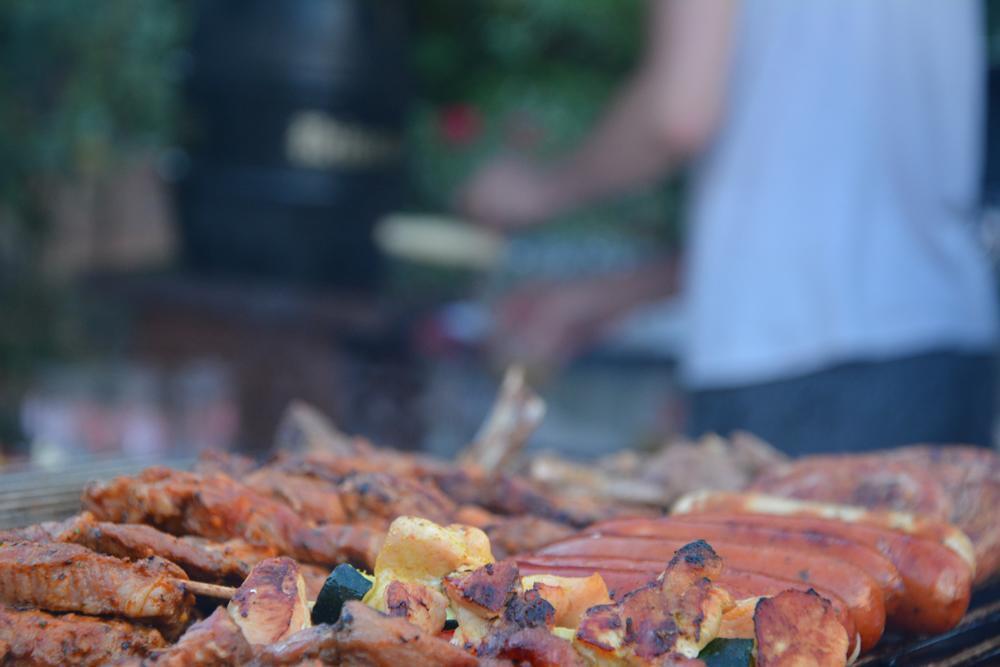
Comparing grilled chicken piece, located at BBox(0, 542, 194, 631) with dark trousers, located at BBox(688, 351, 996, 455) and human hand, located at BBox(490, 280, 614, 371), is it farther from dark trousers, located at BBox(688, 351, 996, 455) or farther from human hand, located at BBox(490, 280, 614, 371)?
human hand, located at BBox(490, 280, 614, 371)

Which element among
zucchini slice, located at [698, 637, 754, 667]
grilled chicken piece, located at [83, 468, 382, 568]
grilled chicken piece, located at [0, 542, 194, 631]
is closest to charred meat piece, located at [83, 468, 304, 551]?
grilled chicken piece, located at [83, 468, 382, 568]

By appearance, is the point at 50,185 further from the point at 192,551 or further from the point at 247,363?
the point at 192,551

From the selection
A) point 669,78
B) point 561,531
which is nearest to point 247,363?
point 669,78

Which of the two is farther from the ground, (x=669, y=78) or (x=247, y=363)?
(x=669, y=78)

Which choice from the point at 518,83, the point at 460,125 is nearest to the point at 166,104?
the point at 460,125

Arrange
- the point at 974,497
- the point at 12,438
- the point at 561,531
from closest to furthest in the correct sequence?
the point at 561,531 < the point at 974,497 < the point at 12,438

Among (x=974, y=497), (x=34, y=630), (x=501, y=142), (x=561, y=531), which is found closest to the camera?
(x=34, y=630)
